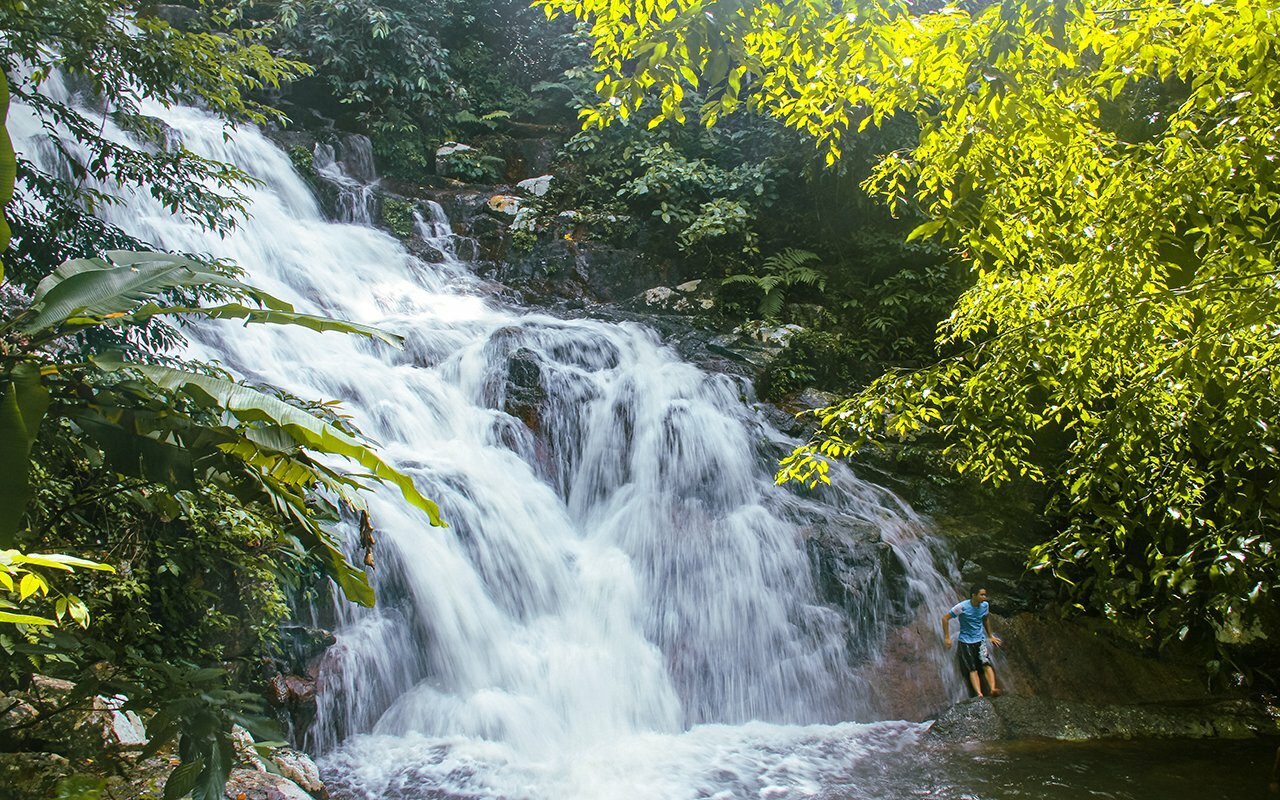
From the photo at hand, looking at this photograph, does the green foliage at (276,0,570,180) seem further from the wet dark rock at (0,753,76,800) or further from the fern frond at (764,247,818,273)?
the wet dark rock at (0,753,76,800)

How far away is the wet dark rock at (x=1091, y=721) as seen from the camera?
639cm

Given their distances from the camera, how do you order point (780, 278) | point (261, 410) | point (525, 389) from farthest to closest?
1. point (780, 278)
2. point (525, 389)
3. point (261, 410)

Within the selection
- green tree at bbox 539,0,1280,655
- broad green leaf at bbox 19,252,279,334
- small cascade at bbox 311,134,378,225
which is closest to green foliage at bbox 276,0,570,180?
small cascade at bbox 311,134,378,225

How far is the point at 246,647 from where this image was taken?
517 cm

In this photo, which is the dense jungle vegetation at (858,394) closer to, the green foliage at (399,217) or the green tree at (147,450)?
the green tree at (147,450)

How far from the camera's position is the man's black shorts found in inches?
282

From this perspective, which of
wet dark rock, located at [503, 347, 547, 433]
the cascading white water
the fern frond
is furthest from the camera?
the fern frond

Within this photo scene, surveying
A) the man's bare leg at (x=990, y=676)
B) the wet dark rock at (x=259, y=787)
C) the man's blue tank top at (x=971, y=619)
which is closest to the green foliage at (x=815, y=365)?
the man's blue tank top at (x=971, y=619)

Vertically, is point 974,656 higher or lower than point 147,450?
lower

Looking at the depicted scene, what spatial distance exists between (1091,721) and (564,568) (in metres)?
4.70

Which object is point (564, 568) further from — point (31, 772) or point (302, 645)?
point (31, 772)

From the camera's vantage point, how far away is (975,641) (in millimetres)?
7172

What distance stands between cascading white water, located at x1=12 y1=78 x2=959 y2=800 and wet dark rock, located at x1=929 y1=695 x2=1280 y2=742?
1.50ft

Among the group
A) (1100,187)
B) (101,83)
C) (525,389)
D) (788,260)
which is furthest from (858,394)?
(788,260)
